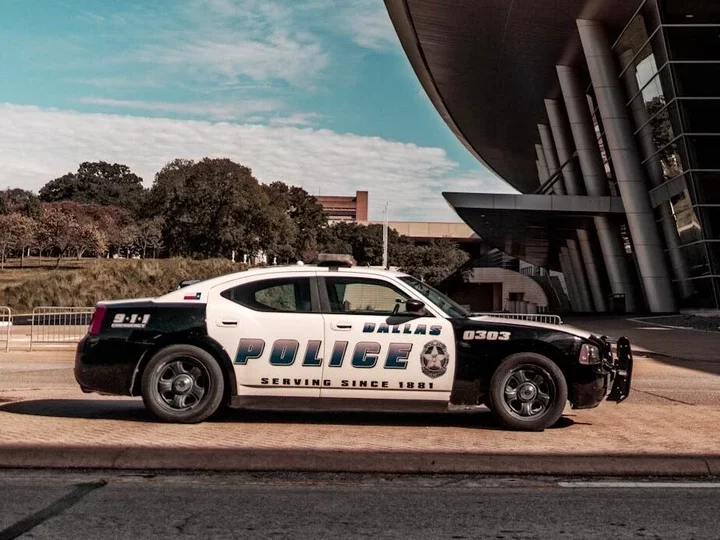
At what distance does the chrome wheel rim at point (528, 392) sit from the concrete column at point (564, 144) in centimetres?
4247

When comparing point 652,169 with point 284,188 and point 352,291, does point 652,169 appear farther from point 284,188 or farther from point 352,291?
point 284,188

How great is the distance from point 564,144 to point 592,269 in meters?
7.06

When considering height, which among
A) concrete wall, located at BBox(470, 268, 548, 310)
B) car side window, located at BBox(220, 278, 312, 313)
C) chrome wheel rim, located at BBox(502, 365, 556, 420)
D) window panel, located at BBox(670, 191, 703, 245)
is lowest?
chrome wheel rim, located at BBox(502, 365, 556, 420)

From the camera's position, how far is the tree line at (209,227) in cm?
6375

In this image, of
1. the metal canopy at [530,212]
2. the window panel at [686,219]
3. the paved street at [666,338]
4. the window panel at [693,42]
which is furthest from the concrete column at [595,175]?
the window panel at [693,42]

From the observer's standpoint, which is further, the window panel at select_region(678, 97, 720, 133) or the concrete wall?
the concrete wall

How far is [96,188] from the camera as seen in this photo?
454 ft

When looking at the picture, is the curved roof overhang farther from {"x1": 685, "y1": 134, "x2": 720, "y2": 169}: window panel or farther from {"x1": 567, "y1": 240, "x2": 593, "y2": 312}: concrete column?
{"x1": 567, "y1": 240, "x2": 593, "y2": 312}: concrete column

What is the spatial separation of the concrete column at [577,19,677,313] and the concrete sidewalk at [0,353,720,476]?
88.3 feet

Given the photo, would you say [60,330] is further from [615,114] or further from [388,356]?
[615,114]

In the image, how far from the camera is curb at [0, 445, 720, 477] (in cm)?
668

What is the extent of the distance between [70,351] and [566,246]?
41.1m

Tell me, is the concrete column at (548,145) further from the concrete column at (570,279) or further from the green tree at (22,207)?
the green tree at (22,207)

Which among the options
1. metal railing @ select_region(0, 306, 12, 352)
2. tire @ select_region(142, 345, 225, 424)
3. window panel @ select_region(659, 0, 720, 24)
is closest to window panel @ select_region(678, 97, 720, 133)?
window panel @ select_region(659, 0, 720, 24)
